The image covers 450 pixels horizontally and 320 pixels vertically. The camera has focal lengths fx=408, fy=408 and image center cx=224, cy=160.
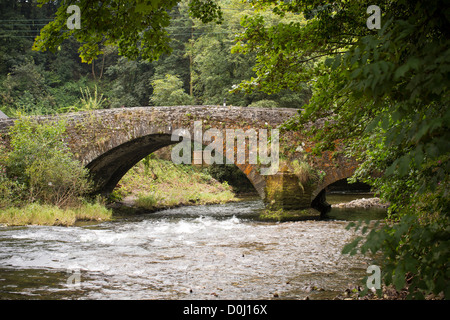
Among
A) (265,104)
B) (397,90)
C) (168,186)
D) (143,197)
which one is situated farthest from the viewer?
(265,104)

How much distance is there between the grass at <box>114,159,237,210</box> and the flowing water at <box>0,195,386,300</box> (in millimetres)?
7444

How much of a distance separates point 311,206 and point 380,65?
35.5ft

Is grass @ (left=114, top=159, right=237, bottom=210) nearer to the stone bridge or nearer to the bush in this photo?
the stone bridge

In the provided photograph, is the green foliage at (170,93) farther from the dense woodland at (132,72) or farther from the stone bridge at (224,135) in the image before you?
the stone bridge at (224,135)

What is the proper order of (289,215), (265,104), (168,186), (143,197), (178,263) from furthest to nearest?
(265,104) < (168,186) < (143,197) < (289,215) < (178,263)

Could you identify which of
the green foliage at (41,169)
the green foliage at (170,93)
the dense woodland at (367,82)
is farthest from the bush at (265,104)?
the dense woodland at (367,82)

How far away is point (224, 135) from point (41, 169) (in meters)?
5.46

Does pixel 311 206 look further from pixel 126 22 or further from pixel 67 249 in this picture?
pixel 126 22

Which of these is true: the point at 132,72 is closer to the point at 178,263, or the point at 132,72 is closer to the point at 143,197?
the point at 143,197

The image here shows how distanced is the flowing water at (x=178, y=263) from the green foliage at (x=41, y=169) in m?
2.43

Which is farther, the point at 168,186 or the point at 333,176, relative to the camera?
the point at 168,186

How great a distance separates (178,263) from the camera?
605 centimetres

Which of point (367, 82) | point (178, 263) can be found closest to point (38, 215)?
point (178, 263)
